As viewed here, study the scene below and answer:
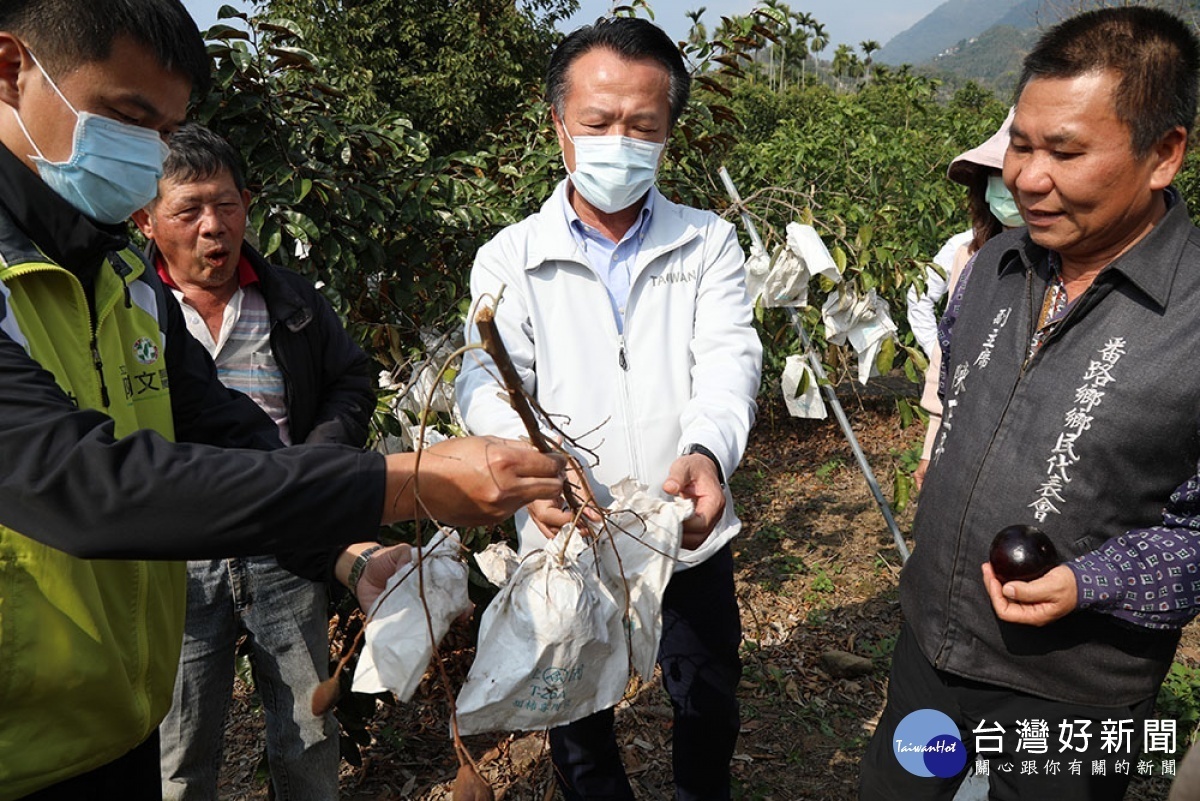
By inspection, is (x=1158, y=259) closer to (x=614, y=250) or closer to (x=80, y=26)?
(x=614, y=250)

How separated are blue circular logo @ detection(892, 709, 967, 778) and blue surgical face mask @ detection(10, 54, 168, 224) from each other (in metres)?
1.83

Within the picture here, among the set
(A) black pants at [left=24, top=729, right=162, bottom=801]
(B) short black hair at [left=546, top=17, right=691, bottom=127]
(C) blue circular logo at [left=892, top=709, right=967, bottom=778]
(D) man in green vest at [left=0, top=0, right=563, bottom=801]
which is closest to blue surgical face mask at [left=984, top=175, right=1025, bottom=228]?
(B) short black hair at [left=546, top=17, right=691, bottom=127]

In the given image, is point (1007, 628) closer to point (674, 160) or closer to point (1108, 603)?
point (1108, 603)

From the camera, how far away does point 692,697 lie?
203 cm

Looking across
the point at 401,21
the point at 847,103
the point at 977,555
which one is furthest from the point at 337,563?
the point at 401,21

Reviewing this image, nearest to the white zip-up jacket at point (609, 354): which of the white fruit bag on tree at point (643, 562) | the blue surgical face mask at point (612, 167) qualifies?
the blue surgical face mask at point (612, 167)

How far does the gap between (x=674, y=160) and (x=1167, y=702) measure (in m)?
2.85

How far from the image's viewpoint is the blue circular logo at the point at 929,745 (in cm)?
169

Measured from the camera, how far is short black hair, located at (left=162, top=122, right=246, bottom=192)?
2.04 metres

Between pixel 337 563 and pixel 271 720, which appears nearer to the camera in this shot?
pixel 337 563

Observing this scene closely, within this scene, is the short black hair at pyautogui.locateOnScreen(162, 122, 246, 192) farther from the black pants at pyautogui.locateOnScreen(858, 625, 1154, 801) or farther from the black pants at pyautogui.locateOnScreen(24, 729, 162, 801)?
the black pants at pyautogui.locateOnScreen(858, 625, 1154, 801)

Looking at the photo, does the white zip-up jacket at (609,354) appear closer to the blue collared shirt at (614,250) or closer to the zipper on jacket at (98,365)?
the blue collared shirt at (614,250)

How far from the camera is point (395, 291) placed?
300 cm

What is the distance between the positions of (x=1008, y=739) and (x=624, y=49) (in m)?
1.69
